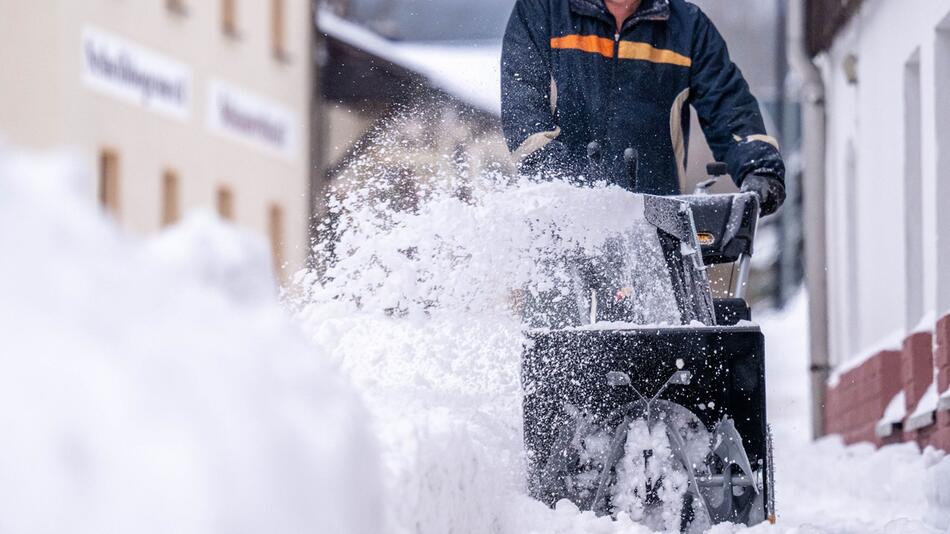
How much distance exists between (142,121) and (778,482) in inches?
590

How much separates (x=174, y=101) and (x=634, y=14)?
19.1 m

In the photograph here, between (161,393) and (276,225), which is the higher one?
(276,225)

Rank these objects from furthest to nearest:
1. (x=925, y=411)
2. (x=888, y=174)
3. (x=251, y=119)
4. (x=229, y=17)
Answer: (x=251, y=119) → (x=229, y=17) → (x=888, y=174) → (x=925, y=411)

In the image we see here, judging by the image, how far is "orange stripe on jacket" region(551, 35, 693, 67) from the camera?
22.0 ft

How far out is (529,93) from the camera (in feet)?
21.7

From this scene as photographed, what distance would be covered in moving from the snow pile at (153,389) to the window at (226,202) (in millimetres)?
23481

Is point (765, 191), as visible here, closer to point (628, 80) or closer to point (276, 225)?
point (628, 80)

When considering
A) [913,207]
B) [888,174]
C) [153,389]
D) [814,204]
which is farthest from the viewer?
[814,204]

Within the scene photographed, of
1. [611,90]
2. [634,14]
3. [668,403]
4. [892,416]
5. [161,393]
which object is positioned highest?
[634,14]

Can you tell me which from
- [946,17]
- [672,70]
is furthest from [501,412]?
[946,17]

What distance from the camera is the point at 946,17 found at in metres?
9.49

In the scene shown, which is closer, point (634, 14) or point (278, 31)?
point (634, 14)

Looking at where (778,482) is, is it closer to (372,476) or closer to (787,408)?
(372,476)

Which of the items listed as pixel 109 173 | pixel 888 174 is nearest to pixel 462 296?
pixel 888 174
